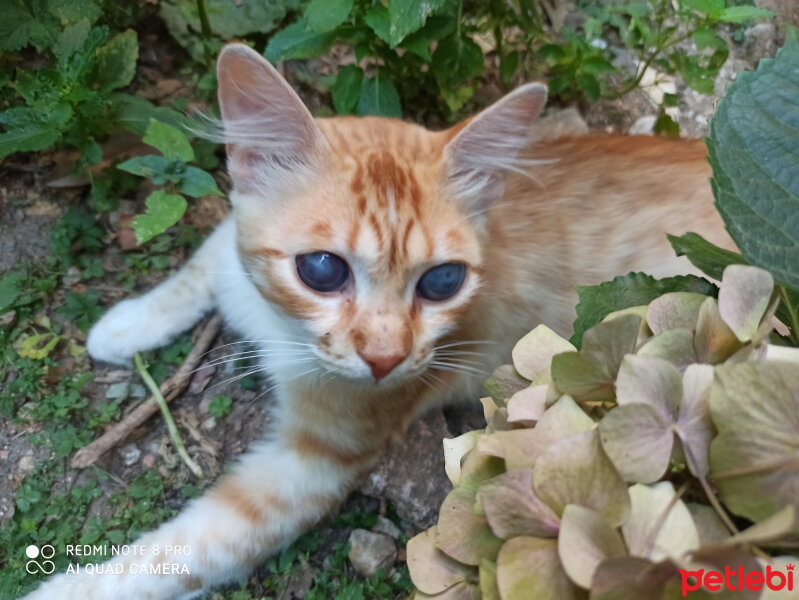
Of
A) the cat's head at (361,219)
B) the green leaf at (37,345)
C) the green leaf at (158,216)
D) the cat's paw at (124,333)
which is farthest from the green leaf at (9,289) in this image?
the cat's head at (361,219)

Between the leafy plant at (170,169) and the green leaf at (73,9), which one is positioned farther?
the green leaf at (73,9)

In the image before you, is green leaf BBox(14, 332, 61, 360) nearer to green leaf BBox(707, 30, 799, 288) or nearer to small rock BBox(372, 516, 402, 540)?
small rock BBox(372, 516, 402, 540)

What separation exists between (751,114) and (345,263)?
82 cm

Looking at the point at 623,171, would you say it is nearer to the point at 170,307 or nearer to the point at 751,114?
the point at 751,114

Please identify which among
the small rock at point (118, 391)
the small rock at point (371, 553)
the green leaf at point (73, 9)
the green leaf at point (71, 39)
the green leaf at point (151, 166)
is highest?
the green leaf at point (73, 9)

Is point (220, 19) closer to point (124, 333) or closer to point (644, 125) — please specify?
point (124, 333)

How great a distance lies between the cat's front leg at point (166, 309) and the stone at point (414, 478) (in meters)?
0.77

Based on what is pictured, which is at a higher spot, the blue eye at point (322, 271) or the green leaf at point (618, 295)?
the green leaf at point (618, 295)

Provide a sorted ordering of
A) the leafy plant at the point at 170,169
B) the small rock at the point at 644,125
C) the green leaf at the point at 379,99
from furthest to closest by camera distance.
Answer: the small rock at the point at 644,125, the green leaf at the point at 379,99, the leafy plant at the point at 170,169

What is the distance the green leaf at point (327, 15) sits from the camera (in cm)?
177

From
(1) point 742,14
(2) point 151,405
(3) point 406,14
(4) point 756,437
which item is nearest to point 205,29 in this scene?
(3) point 406,14

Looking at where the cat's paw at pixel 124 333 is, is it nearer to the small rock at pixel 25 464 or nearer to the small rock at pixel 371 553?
the small rock at pixel 25 464

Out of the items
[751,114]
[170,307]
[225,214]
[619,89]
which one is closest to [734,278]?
[751,114]

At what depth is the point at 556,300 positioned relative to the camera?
5.87ft
